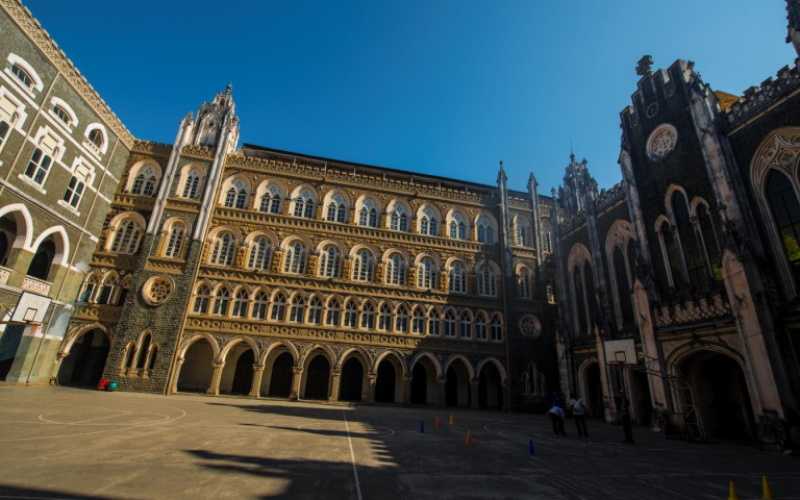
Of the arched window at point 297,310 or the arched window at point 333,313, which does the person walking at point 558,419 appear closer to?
the arched window at point 333,313

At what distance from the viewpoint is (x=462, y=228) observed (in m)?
31.6

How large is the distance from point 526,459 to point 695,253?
16.0 meters

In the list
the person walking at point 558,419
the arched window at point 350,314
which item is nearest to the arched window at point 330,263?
the arched window at point 350,314

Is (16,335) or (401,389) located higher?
(16,335)

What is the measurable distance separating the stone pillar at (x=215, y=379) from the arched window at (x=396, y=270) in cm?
1296

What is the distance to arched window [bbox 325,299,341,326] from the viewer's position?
86.8 ft

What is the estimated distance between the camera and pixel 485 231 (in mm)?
31812

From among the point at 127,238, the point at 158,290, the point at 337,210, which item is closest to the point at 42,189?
the point at 127,238

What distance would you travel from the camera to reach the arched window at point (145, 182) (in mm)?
27562

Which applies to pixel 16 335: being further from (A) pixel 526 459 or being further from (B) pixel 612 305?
(B) pixel 612 305

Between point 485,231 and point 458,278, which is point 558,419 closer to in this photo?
point 458,278

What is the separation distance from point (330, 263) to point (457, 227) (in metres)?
11.4

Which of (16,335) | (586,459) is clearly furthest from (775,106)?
(16,335)

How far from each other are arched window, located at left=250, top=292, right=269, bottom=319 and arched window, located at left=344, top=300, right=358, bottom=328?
5.67 metres
